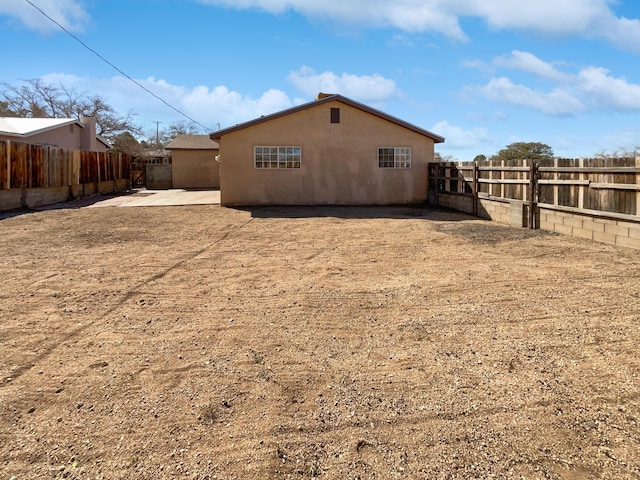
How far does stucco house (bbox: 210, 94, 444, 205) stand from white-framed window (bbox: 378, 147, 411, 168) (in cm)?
4

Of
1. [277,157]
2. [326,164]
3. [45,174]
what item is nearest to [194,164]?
[45,174]

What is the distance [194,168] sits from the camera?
29.5 metres

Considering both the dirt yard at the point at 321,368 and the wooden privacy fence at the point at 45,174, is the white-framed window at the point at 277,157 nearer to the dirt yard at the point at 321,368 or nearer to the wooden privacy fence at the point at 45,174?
the wooden privacy fence at the point at 45,174

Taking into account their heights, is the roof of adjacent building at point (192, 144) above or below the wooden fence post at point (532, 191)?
above

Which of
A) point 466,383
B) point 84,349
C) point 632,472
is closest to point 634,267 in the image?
point 466,383

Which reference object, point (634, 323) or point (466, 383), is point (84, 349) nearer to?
point (466, 383)

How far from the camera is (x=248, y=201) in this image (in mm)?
17062

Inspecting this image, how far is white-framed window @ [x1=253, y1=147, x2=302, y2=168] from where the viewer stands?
16.9 meters

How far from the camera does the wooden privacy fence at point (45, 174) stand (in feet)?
47.3

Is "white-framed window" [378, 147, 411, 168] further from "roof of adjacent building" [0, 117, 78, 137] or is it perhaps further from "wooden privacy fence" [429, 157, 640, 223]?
"roof of adjacent building" [0, 117, 78, 137]

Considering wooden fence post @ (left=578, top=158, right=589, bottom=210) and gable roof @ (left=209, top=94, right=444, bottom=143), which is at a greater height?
gable roof @ (left=209, top=94, right=444, bottom=143)

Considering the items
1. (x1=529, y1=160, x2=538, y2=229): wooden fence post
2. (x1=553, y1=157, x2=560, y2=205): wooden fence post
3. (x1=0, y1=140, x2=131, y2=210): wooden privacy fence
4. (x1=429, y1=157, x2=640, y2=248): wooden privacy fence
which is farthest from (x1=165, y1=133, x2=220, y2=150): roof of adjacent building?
(x1=553, y1=157, x2=560, y2=205): wooden fence post

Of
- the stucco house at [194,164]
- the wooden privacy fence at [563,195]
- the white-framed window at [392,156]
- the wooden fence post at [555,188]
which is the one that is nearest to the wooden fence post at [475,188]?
the wooden privacy fence at [563,195]

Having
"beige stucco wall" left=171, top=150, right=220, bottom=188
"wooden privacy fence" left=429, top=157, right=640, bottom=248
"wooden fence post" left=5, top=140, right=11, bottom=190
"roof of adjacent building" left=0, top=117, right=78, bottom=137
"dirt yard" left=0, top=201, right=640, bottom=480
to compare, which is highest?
"roof of adjacent building" left=0, top=117, right=78, bottom=137
